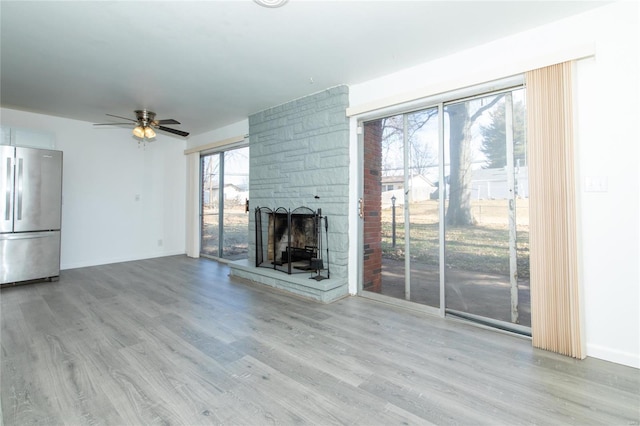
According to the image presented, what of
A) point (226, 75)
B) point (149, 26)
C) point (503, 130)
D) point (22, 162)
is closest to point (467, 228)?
point (503, 130)

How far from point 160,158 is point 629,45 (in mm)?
6681

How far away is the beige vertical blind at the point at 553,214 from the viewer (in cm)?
210

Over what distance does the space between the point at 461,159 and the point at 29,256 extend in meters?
5.55

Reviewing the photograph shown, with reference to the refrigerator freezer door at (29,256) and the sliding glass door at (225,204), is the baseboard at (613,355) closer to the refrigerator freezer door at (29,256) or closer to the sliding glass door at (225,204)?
the sliding glass door at (225,204)

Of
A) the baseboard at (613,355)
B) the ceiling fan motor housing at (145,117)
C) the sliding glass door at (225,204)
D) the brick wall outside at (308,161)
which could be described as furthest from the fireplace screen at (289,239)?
the baseboard at (613,355)

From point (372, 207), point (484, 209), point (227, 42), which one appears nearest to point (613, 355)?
point (484, 209)

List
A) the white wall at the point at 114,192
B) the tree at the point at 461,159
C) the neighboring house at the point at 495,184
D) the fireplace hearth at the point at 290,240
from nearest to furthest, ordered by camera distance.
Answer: the neighboring house at the point at 495,184 → the tree at the point at 461,159 → the fireplace hearth at the point at 290,240 → the white wall at the point at 114,192

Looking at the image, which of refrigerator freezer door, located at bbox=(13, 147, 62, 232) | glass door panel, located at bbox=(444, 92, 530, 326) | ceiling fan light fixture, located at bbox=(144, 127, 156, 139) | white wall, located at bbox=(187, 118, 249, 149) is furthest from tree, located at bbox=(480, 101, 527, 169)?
refrigerator freezer door, located at bbox=(13, 147, 62, 232)

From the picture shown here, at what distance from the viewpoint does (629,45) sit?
199 centimetres

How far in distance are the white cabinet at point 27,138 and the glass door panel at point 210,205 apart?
2392mm

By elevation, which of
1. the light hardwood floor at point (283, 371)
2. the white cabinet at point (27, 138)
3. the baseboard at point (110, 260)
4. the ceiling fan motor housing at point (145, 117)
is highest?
the ceiling fan motor housing at point (145, 117)

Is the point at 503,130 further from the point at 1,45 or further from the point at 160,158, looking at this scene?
the point at 160,158

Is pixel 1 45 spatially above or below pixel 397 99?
above

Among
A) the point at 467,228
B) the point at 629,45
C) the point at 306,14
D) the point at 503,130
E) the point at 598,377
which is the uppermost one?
the point at 306,14
